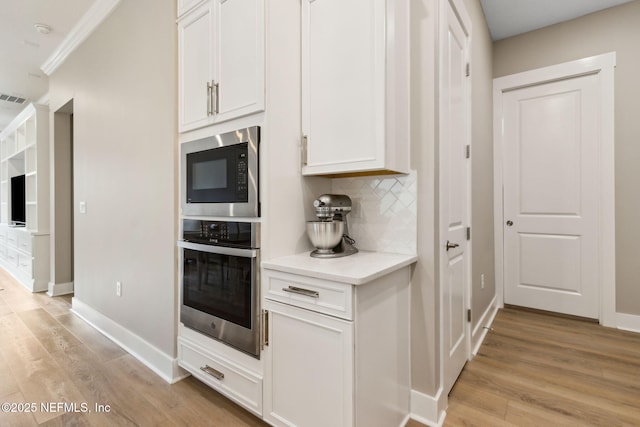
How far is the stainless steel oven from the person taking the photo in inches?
61.4

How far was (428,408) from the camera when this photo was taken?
1604 millimetres

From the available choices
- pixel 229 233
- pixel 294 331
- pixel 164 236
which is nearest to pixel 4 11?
pixel 164 236

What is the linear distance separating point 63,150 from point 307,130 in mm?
3743

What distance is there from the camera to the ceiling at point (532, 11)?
2.72 meters

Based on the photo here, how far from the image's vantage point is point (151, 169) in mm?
2186

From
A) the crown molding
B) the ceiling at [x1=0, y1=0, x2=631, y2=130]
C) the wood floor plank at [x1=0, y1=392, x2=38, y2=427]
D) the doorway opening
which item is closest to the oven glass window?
the wood floor plank at [x1=0, y1=392, x2=38, y2=427]

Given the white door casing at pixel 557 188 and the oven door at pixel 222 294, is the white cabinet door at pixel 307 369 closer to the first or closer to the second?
the oven door at pixel 222 294

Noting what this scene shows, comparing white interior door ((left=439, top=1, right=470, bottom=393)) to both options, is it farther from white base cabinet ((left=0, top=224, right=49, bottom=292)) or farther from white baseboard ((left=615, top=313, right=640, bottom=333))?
white base cabinet ((left=0, top=224, right=49, bottom=292))

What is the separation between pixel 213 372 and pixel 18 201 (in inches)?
206

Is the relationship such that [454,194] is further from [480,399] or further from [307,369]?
[307,369]

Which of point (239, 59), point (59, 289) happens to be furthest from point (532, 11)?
point (59, 289)

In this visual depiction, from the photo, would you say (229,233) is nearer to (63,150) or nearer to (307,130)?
(307,130)

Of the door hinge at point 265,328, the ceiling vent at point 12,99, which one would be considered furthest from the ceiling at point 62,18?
the door hinge at point 265,328

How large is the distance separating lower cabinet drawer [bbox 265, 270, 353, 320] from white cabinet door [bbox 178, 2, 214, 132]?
1030 millimetres
